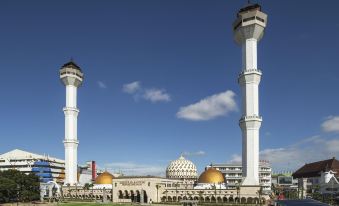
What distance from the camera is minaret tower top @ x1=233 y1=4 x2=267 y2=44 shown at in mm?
108750

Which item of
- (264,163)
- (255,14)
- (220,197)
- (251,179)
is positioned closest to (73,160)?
(220,197)

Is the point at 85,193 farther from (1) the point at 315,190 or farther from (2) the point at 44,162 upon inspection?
(1) the point at 315,190

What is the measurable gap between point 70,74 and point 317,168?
101m

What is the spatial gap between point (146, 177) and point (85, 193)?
101 ft

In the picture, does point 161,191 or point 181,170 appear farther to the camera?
point 181,170

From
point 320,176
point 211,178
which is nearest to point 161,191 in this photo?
point 211,178

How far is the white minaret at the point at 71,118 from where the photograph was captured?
485ft

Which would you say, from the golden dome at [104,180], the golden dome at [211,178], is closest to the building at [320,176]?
the golden dome at [211,178]

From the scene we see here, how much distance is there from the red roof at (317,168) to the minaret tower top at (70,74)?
315ft

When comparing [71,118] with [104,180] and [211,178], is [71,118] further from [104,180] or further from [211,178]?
[211,178]

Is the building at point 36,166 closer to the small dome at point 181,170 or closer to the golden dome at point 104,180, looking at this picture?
the golden dome at point 104,180

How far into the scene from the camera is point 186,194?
117m

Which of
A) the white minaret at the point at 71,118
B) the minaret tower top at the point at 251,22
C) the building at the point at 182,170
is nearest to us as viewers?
the minaret tower top at the point at 251,22

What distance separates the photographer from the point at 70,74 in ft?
495
